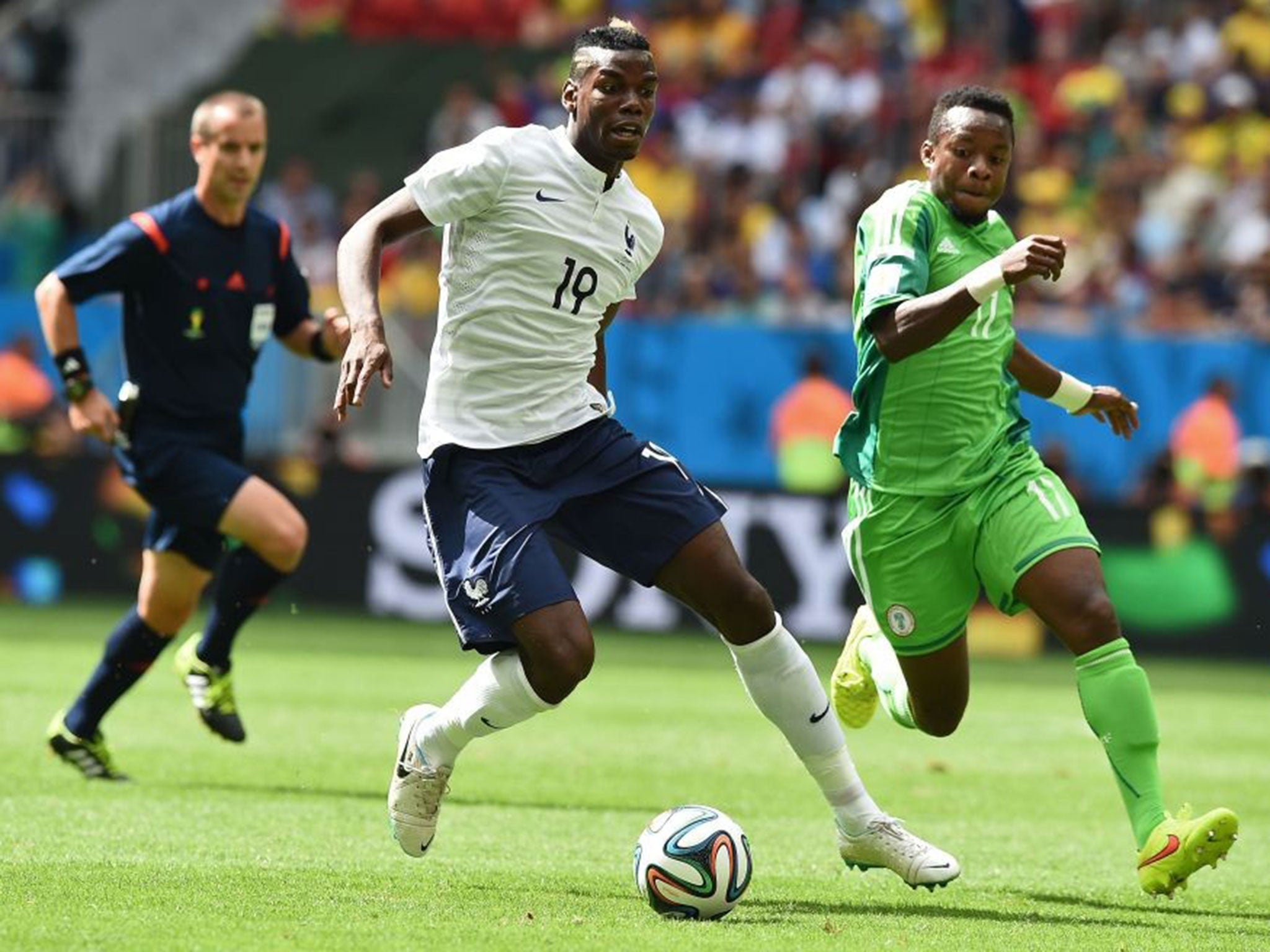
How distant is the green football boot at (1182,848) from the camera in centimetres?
670

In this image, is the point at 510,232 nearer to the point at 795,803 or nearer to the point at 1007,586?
the point at 1007,586

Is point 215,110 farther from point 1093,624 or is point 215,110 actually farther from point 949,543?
point 1093,624

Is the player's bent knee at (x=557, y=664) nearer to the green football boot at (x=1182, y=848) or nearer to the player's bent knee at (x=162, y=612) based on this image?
the green football boot at (x=1182, y=848)

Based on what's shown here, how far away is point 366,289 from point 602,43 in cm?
109

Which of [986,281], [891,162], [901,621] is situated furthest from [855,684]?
[891,162]

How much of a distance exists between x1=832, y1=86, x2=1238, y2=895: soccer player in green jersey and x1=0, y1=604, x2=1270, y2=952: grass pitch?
0.69 m

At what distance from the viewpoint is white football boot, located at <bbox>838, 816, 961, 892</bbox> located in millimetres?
7254

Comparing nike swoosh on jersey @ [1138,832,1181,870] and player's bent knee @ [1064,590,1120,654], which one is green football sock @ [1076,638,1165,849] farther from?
nike swoosh on jersey @ [1138,832,1181,870]

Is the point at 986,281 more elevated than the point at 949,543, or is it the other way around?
the point at 986,281

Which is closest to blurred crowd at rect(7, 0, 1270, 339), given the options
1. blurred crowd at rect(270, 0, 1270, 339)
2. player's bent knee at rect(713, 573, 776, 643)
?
blurred crowd at rect(270, 0, 1270, 339)

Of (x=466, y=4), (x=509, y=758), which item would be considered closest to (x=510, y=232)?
(x=509, y=758)

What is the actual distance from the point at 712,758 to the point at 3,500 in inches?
404

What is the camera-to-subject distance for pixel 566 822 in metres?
8.89

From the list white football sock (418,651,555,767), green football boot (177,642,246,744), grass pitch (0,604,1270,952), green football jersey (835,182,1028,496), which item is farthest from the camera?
green football boot (177,642,246,744)
